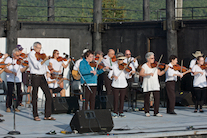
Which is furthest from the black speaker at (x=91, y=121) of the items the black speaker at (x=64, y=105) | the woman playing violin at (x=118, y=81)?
the black speaker at (x=64, y=105)

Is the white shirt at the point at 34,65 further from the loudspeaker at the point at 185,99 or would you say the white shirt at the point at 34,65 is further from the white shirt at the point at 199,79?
the loudspeaker at the point at 185,99

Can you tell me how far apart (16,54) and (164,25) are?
20.3 ft

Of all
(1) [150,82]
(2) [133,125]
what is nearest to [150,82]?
(1) [150,82]

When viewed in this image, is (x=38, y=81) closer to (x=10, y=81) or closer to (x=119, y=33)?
(x=10, y=81)

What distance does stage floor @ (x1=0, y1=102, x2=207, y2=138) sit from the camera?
6.25 meters

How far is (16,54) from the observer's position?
367 inches

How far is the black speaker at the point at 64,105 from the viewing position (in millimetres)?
9005

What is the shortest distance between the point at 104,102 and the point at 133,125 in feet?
7.12

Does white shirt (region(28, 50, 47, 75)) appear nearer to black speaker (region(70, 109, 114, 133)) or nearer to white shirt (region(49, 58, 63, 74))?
black speaker (region(70, 109, 114, 133))

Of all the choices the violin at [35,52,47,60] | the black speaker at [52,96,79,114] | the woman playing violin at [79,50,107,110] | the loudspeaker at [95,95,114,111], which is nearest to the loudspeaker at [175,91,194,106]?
the loudspeaker at [95,95,114,111]

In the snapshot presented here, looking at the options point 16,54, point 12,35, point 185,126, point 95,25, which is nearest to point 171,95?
point 185,126

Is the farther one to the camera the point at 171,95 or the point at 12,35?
the point at 12,35

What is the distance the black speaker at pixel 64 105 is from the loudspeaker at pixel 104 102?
1.99ft

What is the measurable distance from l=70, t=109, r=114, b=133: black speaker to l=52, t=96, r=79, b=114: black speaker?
106 inches
